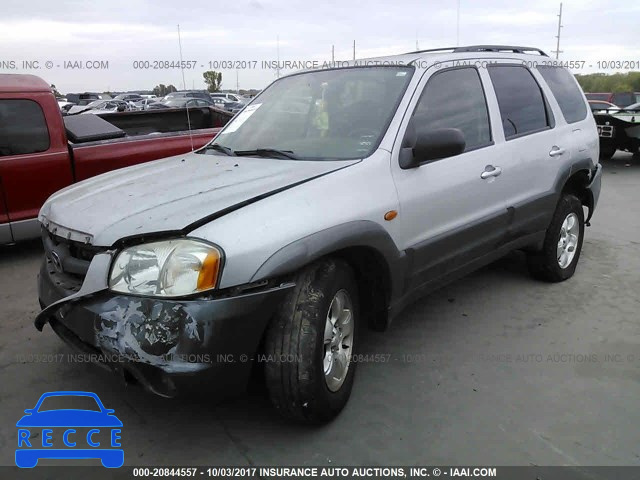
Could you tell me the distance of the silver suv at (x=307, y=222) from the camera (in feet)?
7.22

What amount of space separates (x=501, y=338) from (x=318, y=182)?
183 centimetres

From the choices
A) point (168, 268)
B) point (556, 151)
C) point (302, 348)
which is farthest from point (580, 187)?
point (168, 268)

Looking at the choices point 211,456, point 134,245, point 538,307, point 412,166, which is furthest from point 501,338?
point 134,245

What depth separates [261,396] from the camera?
291 centimetres

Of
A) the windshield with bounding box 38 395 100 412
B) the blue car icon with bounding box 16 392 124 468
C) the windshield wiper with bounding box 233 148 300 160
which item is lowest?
the blue car icon with bounding box 16 392 124 468

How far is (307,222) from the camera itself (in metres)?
2.41

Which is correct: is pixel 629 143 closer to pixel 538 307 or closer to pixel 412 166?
pixel 538 307

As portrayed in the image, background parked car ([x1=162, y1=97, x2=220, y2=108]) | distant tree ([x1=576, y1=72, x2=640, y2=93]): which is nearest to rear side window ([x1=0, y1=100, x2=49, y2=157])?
background parked car ([x1=162, y1=97, x2=220, y2=108])

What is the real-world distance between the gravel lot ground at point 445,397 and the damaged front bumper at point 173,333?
21 cm

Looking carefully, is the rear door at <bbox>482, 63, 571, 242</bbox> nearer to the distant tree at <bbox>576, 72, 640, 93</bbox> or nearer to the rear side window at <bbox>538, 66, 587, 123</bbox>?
the rear side window at <bbox>538, 66, 587, 123</bbox>

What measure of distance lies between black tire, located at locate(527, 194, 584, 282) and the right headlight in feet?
10.3

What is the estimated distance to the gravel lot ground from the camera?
8.28ft

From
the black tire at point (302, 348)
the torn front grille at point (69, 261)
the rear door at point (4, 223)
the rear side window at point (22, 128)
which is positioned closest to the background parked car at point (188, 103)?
the rear side window at point (22, 128)

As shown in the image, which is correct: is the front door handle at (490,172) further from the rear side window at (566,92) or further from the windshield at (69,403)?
the windshield at (69,403)
